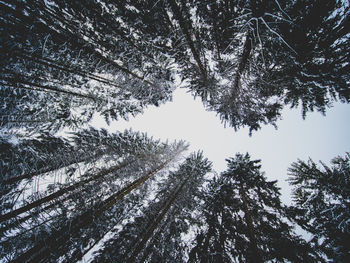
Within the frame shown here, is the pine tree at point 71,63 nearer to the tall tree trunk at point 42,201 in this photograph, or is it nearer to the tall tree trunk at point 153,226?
the tall tree trunk at point 42,201

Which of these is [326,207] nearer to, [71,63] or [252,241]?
[252,241]

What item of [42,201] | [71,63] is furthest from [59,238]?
[71,63]

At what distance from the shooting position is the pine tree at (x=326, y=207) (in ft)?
17.2

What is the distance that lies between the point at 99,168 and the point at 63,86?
4.61m

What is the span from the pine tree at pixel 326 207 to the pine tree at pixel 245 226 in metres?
0.74

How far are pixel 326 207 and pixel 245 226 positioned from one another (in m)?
3.88

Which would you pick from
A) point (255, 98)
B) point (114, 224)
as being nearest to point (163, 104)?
point (255, 98)

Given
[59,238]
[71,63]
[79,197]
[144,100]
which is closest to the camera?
[59,238]

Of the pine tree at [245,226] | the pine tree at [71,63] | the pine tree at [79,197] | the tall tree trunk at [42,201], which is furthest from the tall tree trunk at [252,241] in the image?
the pine tree at [71,63]

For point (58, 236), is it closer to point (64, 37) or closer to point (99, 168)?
point (99, 168)

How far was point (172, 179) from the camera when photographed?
11.3m

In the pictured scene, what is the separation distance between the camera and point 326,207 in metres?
6.39

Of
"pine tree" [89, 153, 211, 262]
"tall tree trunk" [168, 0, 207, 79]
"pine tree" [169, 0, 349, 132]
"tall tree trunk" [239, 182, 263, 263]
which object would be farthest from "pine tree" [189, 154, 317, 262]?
"tall tree trunk" [168, 0, 207, 79]

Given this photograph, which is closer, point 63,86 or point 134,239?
point 134,239
